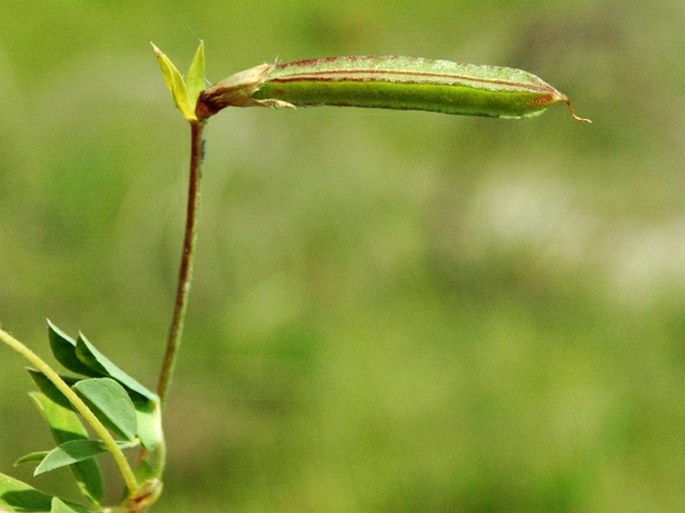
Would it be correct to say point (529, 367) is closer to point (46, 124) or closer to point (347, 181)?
point (347, 181)

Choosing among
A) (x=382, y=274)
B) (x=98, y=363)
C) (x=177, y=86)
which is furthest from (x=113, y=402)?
(x=382, y=274)

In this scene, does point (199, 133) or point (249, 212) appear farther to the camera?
point (249, 212)

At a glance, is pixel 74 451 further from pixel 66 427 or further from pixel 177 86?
pixel 177 86

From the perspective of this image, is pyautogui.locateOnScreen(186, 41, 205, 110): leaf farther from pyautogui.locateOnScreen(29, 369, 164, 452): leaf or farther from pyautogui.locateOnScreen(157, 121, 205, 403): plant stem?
pyautogui.locateOnScreen(29, 369, 164, 452): leaf

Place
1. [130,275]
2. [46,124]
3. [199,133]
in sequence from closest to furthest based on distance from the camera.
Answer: [199,133] < [130,275] < [46,124]

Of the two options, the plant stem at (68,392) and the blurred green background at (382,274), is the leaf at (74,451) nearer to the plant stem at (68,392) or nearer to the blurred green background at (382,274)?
the plant stem at (68,392)

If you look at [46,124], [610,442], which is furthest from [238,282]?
[610,442]
